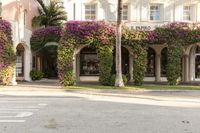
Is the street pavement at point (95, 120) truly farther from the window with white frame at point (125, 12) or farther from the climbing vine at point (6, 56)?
the window with white frame at point (125, 12)

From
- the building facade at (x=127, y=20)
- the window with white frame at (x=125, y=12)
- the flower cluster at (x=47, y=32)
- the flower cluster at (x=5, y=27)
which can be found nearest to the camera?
the flower cluster at (x=5, y=27)

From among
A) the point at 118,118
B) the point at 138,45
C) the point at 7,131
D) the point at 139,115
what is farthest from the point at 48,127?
the point at 138,45

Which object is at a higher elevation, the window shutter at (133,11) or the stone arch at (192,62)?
the window shutter at (133,11)

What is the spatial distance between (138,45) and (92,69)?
7.73 metres

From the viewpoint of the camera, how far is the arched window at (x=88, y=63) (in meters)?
36.5

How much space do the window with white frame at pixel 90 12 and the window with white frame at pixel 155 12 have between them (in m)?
4.80

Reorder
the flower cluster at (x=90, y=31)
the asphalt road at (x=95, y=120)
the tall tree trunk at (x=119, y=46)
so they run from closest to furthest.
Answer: the asphalt road at (x=95, y=120), the tall tree trunk at (x=119, y=46), the flower cluster at (x=90, y=31)

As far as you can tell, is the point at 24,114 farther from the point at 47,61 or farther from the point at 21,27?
the point at 47,61

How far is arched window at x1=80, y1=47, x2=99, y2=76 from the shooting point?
36.5 meters

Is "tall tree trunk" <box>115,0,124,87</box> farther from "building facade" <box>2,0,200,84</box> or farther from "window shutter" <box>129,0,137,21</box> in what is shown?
"window shutter" <box>129,0,137,21</box>

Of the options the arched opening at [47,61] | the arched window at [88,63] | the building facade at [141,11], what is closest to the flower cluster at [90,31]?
the building facade at [141,11]

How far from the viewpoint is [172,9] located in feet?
112

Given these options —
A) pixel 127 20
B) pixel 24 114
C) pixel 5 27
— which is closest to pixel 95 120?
pixel 24 114

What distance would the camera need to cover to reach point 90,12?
111 ft
